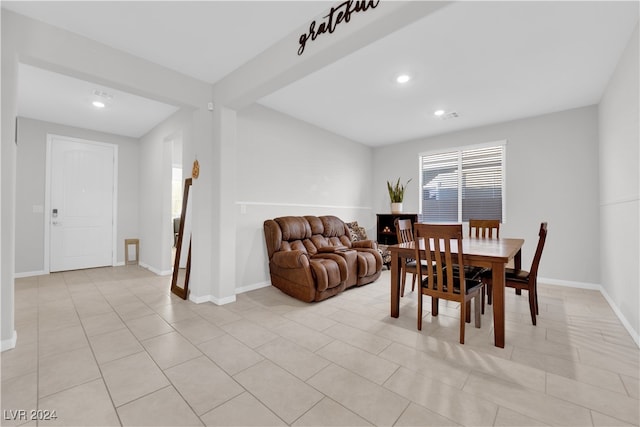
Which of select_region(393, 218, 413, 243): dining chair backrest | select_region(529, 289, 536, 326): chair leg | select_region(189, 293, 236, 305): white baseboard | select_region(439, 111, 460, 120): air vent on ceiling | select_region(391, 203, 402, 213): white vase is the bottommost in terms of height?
select_region(189, 293, 236, 305): white baseboard

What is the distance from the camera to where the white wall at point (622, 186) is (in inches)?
91.6

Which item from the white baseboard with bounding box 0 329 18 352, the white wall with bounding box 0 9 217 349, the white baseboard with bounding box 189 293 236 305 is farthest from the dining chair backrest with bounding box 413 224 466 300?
the white baseboard with bounding box 0 329 18 352

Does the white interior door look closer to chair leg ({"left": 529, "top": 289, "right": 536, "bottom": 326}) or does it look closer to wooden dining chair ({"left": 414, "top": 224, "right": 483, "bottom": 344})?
wooden dining chair ({"left": 414, "top": 224, "right": 483, "bottom": 344})

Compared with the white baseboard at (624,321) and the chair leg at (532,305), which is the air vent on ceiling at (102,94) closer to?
the chair leg at (532,305)

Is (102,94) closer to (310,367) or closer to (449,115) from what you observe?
(310,367)

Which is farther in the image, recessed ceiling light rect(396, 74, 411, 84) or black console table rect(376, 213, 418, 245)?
black console table rect(376, 213, 418, 245)

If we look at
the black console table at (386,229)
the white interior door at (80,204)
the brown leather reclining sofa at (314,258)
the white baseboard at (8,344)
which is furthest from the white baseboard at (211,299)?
the black console table at (386,229)

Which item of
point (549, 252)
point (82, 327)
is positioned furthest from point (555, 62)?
point (82, 327)

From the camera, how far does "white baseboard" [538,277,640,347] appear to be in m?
2.33

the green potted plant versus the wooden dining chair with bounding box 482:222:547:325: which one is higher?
the green potted plant

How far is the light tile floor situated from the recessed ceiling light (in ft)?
8.47

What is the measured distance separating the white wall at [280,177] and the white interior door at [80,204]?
324 centimetres

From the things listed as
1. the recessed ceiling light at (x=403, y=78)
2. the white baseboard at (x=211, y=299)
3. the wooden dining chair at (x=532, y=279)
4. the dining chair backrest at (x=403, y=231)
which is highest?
the recessed ceiling light at (x=403, y=78)

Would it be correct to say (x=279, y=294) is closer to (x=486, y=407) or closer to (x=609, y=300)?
(x=486, y=407)
